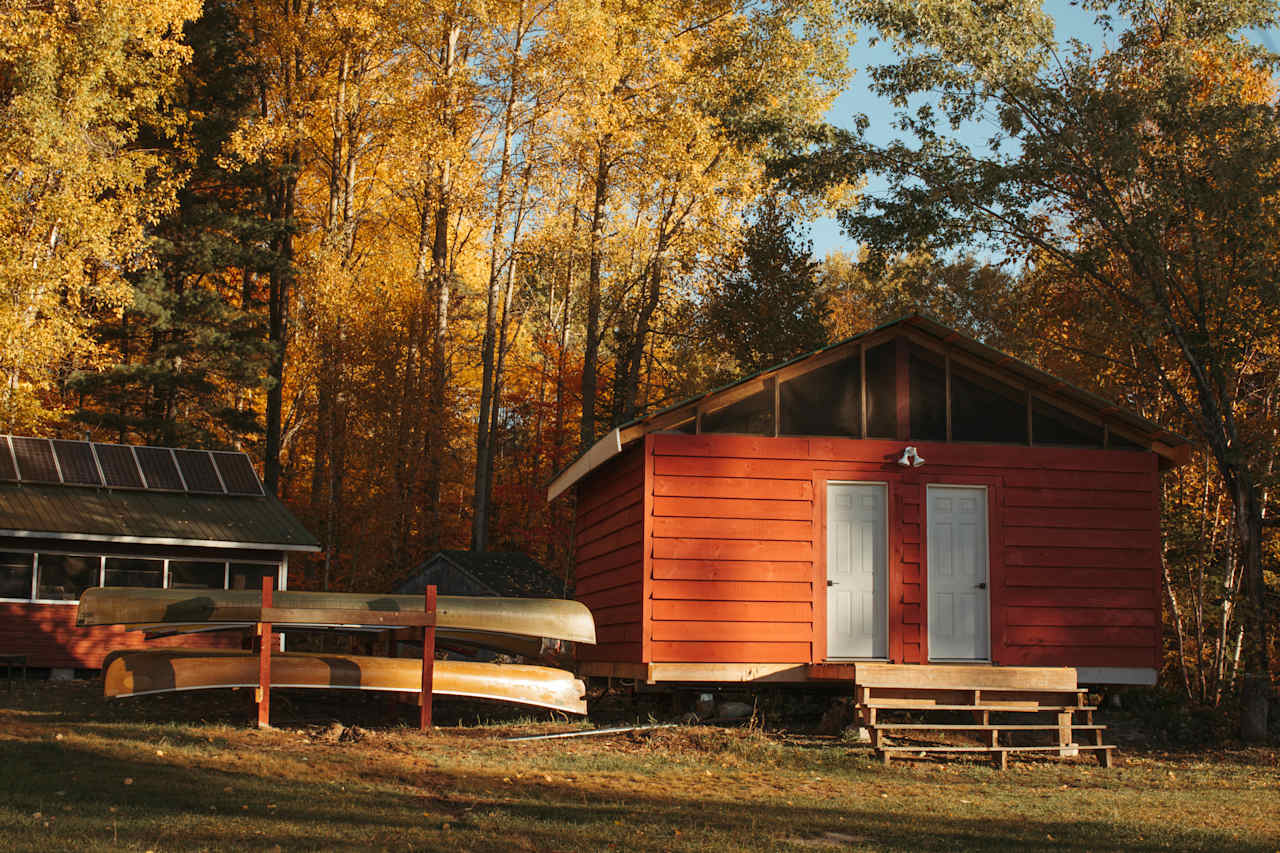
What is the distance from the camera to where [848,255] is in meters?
45.3

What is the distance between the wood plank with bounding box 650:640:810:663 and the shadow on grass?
3.78m

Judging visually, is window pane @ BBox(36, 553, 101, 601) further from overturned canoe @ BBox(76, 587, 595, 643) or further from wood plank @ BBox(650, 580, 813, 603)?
wood plank @ BBox(650, 580, 813, 603)

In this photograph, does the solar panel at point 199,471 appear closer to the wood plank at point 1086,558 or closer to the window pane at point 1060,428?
the wood plank at point 1086,558

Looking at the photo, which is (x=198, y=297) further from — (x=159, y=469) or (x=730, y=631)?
(x=730, y=631)

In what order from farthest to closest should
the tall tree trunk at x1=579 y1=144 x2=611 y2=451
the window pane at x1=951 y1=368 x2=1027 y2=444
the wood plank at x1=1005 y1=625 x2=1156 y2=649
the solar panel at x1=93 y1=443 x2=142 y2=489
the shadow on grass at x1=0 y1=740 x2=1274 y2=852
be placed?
the tall tree trunk at x1=579 y1=144 x2=611 y2=451 < the solar panel at x1=93 y1=443 x2=142 y2=489 < the window pane at x1=951 y1=368 x2=1027 y2=444 < the wood plank at x1=1005 y1=625 x2=1156 y2=649 < the shadow on grass at x1=0 y1=740 x2=1274 y2=852

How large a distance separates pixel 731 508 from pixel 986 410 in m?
3.19

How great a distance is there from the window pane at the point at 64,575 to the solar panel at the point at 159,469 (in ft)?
6.33

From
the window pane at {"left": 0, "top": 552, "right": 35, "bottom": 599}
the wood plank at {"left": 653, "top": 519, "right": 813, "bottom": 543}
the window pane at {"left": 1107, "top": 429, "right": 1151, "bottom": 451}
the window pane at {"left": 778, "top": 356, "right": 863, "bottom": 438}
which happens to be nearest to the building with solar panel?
the window pane at {"left": 0, "top": 552, "right": 35, "bottom": 599}

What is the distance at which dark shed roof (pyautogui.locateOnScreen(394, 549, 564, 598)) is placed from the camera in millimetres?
19609

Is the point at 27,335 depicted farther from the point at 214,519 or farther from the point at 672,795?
the point at 672,795

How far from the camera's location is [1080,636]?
13180mm

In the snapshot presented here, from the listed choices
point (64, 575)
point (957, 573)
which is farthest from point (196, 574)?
point (957, 573)

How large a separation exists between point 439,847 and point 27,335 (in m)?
15.8

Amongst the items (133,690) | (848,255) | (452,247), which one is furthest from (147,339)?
(848,255)
